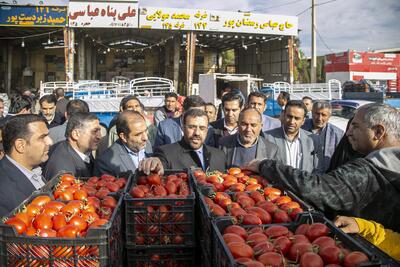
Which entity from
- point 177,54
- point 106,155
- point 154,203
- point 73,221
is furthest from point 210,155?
point 177,54

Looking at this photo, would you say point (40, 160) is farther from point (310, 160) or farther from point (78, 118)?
point (310, 160)

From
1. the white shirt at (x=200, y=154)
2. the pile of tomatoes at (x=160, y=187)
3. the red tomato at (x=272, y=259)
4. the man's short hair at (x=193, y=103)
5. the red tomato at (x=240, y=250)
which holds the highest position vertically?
the man's short hair at (x=193, y=103)

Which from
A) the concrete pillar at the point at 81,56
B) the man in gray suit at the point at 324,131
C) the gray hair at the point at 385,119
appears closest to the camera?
the gray hair at the point at 385,119

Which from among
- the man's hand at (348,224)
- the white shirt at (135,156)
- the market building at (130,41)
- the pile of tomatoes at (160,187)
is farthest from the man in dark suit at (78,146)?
the market building at (130,41)

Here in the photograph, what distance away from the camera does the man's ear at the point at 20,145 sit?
9.55ft

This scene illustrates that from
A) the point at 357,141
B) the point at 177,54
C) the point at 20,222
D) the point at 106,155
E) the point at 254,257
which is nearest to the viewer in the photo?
the point at 254,257

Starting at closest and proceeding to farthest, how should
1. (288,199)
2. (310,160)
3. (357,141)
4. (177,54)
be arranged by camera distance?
1. (288,199)
2. (357,141)
3. (310,160)
4. (177,54)

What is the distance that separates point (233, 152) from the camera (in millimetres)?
4062

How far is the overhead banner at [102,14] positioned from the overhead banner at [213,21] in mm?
780

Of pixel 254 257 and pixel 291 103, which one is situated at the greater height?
pixel 291 103

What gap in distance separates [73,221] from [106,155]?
5.58 ft

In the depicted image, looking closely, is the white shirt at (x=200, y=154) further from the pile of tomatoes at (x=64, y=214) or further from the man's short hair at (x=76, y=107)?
the man's short hair at (x=76, y=107)

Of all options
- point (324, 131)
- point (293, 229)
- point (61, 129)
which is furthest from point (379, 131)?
point (61, 129)

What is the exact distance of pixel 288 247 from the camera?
5.77 ft
